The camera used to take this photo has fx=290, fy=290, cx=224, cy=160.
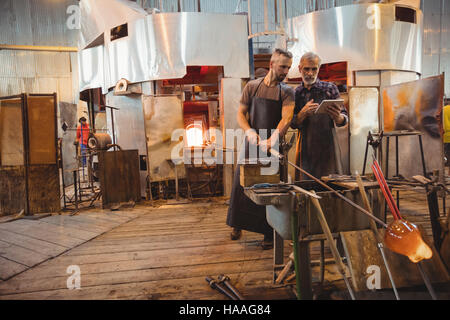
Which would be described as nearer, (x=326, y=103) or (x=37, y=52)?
(x=326, y=103)

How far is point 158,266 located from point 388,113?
4.99 metres

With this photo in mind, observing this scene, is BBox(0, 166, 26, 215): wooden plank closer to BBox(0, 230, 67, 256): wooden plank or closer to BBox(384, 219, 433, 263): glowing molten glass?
BBox(0, 230, 67, 256): wooden plank

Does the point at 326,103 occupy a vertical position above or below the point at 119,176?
above

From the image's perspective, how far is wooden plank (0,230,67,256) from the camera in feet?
11.6

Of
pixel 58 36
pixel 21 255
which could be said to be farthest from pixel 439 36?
pixel 58 36

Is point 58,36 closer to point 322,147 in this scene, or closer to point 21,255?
point 21,255

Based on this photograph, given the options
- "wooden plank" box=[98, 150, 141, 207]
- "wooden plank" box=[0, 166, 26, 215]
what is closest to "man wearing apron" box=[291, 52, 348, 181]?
"wooden plank" box=[98, 150, 141, 207]

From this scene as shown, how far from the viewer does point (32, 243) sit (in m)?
3.85

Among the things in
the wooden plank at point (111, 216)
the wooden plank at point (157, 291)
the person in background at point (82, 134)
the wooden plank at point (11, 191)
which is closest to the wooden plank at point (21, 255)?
the wooden plank at point (157, 291)

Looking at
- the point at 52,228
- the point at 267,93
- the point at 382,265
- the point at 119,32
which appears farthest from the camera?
the point at 119,32

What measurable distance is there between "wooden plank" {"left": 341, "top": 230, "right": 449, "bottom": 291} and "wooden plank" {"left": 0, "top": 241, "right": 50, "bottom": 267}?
3220mm

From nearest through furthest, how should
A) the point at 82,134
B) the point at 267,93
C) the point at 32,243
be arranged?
the point at 267,93
the point at 32,243
the point at 82,134

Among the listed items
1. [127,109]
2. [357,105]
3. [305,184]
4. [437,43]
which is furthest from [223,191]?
[437,43]

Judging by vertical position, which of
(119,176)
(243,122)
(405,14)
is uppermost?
(405,14)
